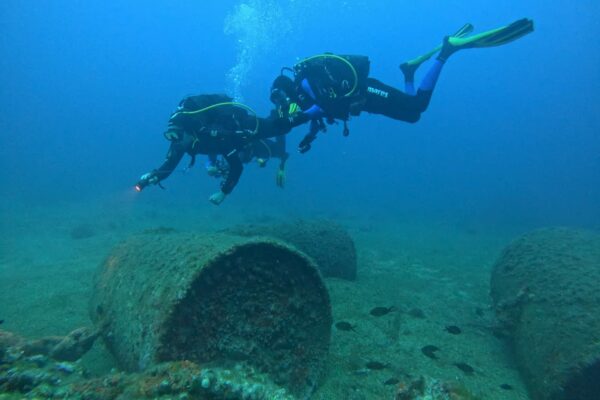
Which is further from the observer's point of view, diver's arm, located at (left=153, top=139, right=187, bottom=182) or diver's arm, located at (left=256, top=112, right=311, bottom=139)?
diver's arm, located at (left=256, top=112, right=311, bottom=139)

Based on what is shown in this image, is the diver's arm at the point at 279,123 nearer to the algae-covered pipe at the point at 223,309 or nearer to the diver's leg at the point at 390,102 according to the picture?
the diver's leg at the point at 390,102

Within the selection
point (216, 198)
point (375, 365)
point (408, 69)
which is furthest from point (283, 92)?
point (375, 365)

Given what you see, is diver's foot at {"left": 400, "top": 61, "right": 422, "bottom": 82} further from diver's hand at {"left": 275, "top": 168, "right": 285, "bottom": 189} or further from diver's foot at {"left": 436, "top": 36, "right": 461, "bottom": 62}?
diver's hand at {"left": 275, "top": 168, "right": 285, "bottom": 189}

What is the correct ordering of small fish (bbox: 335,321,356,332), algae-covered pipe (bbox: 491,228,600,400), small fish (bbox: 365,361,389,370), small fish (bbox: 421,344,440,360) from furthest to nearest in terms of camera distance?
small fish (bbox: 335,321,356,332) → small fish (bbox: 421,344,440,360) → small fish (bbox: 365,361,389,370) → algae-covered pipe (bbox: 491,228,600,400)

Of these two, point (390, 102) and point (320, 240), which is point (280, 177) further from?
point (390, 102)

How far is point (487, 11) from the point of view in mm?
88875

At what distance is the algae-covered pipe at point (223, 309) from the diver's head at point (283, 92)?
13.1 ft

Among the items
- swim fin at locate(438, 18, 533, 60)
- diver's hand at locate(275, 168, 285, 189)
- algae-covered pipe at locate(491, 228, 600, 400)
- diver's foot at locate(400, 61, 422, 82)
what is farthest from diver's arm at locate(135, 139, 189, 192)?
swim fin at locate(438, 18, 533, 60)

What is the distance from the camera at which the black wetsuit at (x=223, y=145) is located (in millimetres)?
6434

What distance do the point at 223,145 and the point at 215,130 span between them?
0.36 metres

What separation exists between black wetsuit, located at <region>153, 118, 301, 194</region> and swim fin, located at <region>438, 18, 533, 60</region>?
412 centimetres

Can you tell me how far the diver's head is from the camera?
705cm

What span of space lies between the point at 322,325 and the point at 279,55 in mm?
126705

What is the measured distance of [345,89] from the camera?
6859mm
